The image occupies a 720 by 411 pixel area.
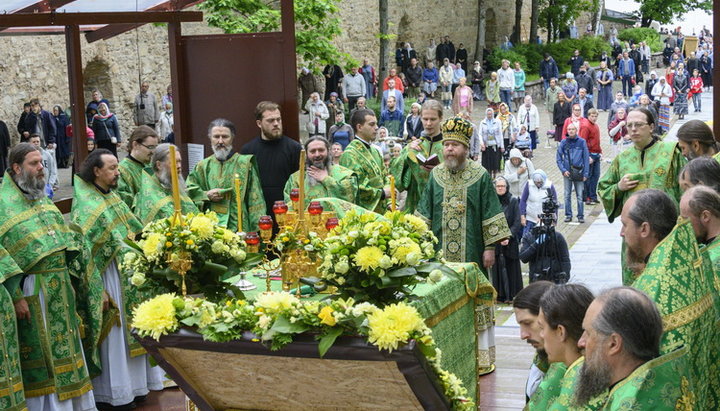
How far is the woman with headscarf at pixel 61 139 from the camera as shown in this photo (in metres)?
22.7

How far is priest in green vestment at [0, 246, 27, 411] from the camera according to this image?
22.8 feet

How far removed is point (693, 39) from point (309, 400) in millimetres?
44652

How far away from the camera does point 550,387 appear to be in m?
4.34

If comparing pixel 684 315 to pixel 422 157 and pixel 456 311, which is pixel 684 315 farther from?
pixel 422 157

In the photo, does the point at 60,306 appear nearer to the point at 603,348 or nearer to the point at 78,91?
the point at 78,91

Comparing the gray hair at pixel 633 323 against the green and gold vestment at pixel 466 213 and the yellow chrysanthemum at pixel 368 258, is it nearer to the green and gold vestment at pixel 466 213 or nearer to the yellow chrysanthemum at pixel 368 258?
the yellow chrysanthemum at pixel 368 258

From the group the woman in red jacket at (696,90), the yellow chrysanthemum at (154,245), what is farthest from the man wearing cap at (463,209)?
the woman in red jacket at (696,90)

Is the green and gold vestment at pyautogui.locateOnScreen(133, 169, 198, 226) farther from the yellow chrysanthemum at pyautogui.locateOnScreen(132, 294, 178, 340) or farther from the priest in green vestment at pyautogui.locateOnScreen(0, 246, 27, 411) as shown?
the yellow chrysanthemum at pyautogui.locateOnScreen(132, 294, 178, 340)

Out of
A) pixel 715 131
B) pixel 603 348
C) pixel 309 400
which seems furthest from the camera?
pixel 715 131

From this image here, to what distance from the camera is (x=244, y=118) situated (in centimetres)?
1002

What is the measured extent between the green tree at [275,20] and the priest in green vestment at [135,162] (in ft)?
42.6

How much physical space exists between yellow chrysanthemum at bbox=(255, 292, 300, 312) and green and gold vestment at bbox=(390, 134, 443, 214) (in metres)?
4.12

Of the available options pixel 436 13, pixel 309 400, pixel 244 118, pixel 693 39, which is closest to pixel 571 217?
pixel 244 118

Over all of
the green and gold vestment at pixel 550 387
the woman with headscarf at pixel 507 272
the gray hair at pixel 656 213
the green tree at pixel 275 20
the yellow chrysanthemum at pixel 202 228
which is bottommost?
the woman with headscarf at pixel 507 272
